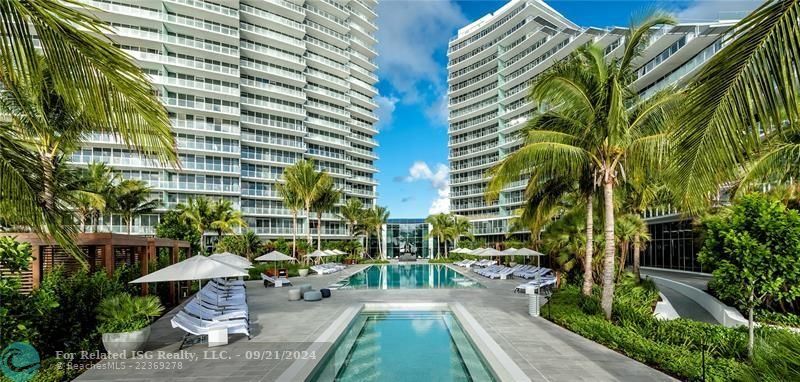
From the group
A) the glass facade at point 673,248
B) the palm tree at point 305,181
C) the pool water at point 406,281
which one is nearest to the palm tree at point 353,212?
the palm tree at point 305,181

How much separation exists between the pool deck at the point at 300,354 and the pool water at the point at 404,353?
0.67 m

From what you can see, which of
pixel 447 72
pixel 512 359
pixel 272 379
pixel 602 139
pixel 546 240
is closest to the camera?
pixel 272 379

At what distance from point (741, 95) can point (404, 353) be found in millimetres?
9208

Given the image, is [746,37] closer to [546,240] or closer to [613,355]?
[613,355]

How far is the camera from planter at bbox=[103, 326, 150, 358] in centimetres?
820

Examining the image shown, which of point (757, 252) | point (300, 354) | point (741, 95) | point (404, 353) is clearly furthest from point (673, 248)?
point (741, 95)

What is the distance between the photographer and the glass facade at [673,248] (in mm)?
28062

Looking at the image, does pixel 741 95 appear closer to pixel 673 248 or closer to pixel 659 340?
pixel 659 340

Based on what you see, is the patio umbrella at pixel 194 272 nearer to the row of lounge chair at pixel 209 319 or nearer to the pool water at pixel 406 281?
the row of lounge chair at pixel 209 319

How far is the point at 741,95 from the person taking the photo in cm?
279

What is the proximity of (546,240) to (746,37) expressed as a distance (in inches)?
650

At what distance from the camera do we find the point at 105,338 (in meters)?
8.20

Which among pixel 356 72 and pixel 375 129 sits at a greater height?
pixel 356 72

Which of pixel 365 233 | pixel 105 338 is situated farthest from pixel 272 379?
pixel 365 233
